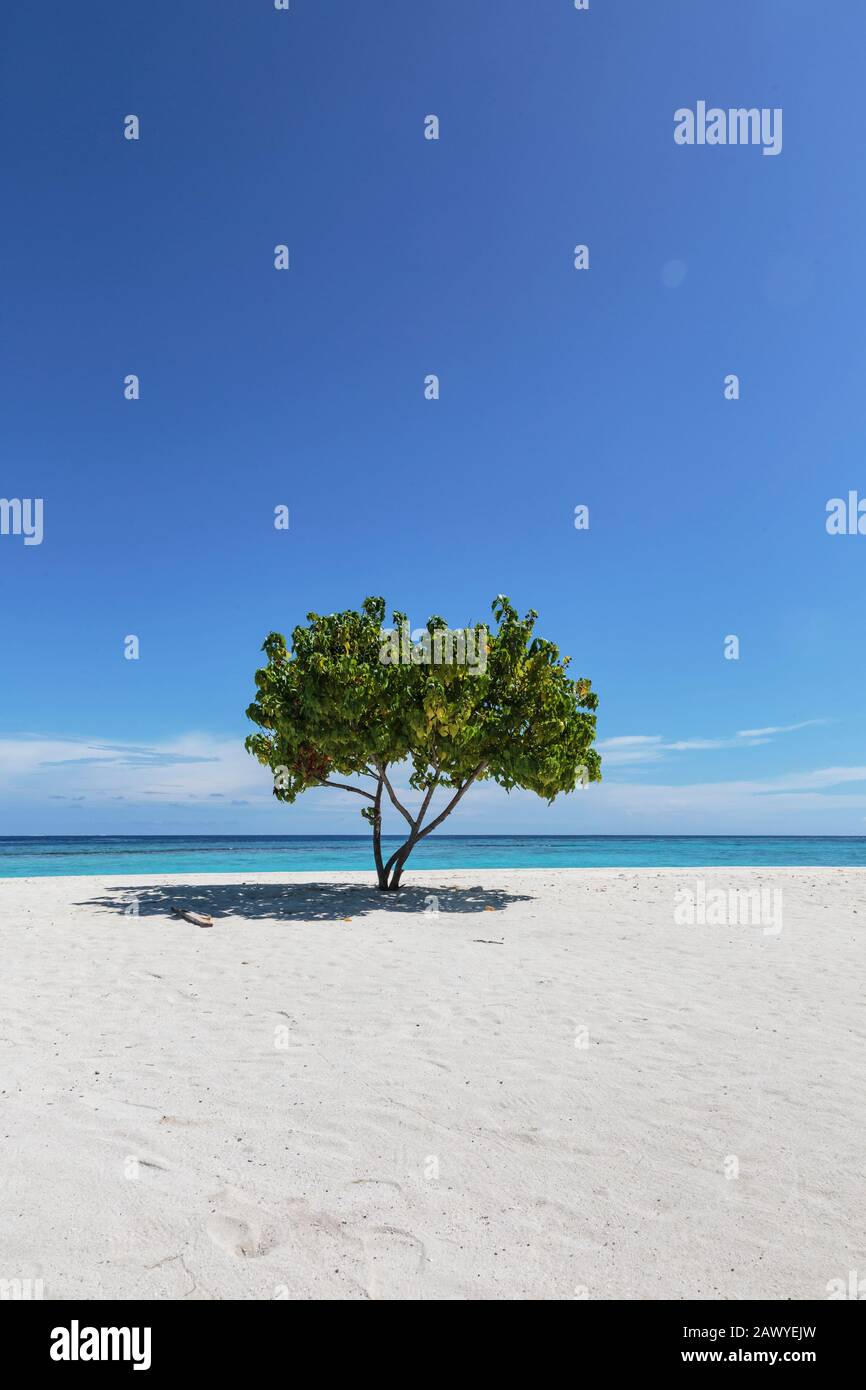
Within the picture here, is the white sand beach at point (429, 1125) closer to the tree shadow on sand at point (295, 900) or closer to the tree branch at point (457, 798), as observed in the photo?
the tree shadow on sand at point (295, 900)

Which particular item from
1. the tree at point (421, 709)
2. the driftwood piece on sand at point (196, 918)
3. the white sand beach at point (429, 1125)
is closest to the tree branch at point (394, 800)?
the tree at point (421, 709)

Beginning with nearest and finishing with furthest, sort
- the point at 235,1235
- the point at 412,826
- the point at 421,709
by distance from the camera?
the point at 235,1235 < the point at 421,709 < the point at 412,826

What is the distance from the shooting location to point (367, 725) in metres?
17.6

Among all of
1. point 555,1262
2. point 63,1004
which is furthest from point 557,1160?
point 63,1004

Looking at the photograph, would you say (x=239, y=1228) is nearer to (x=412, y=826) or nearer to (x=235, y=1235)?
(x=235, y=1235)

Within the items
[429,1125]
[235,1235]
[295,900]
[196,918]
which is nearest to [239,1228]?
[235,1235]

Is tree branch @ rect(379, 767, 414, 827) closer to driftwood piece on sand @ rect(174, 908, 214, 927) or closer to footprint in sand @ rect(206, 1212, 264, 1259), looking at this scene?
driftwood piece on sand @ rect(174, 908, 214, 927)

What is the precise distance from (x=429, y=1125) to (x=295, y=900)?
13390mm

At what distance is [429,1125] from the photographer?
4.96 m

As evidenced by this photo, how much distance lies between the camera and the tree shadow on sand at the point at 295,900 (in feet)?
50.7

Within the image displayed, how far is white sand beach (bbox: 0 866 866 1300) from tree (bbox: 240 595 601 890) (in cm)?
695

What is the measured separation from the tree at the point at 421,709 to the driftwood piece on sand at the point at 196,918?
462 centimetres
